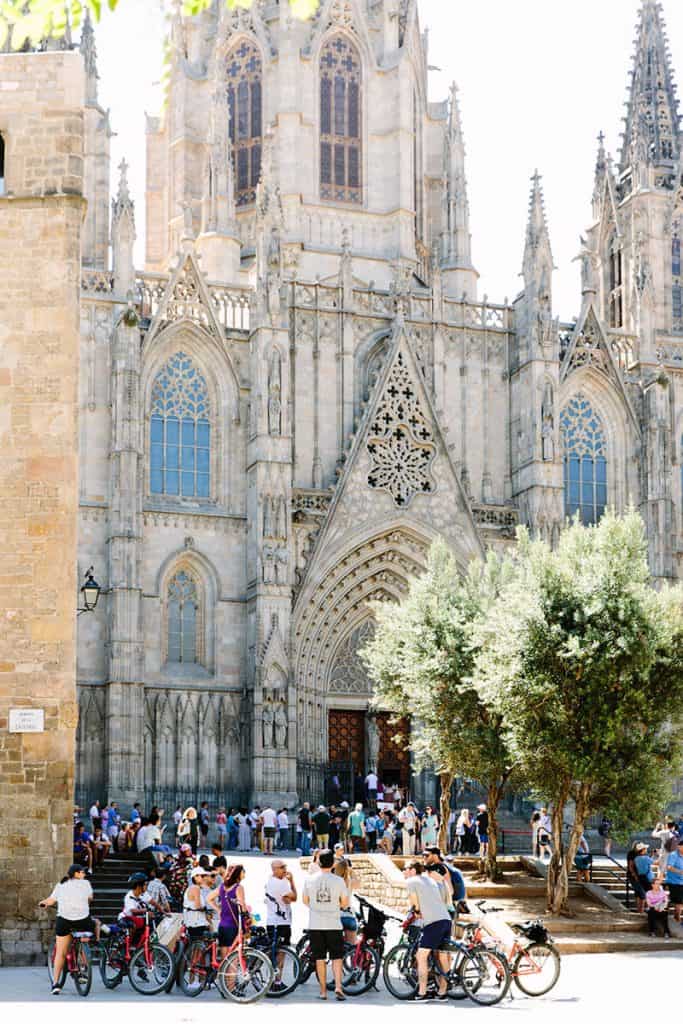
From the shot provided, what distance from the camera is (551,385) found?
43906 millimetres

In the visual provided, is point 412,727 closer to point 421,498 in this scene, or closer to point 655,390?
point 421,498

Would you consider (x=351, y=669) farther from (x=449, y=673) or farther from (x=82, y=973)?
(x=82, y=973)

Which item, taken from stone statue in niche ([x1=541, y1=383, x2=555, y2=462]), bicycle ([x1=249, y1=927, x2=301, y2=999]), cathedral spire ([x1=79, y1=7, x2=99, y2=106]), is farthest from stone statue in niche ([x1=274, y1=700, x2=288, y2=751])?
bicycle ([x1=249, y1=927, x2=301, y2=999])

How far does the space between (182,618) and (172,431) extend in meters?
4.87

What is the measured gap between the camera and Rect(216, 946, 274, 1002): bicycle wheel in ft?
53.5

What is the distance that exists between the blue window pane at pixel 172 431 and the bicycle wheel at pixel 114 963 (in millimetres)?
24716

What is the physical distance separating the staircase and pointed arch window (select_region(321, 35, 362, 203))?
25900 mm

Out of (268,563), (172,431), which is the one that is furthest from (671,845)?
(172,431)

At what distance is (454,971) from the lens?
1697 centimetres

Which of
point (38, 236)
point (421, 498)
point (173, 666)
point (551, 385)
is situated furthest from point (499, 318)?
point (38, 236)

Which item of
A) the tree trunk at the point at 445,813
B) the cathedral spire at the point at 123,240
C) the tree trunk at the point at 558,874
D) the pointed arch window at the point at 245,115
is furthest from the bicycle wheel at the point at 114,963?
the pointed arch window at the point at 245,115

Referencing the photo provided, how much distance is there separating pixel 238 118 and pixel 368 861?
2892 centimetres

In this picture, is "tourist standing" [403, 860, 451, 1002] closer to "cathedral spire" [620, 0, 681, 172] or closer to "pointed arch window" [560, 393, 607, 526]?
"pointed arch window" [560, 393, 607, 526]

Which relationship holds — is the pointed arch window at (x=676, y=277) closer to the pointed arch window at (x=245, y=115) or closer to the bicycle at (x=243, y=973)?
the pointed arch window at (x=245, y=115)
